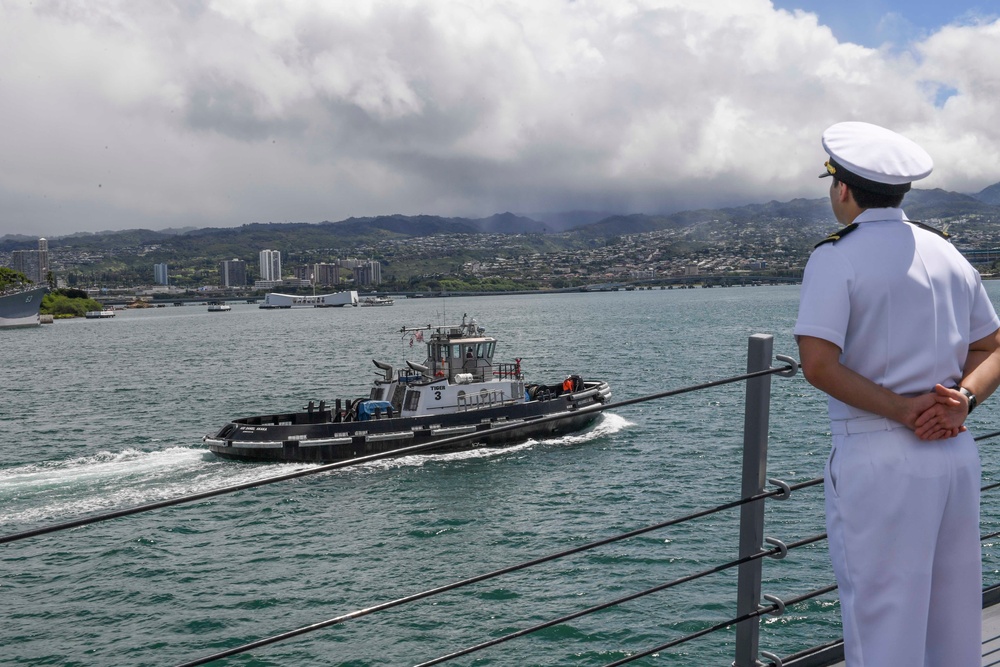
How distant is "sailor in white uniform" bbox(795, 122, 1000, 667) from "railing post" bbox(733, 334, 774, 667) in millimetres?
202

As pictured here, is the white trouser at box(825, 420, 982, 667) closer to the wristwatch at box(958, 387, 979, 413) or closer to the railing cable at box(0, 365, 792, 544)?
the wristwatch at box(958, 387, 979, 413)

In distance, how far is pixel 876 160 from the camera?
7.82 ft

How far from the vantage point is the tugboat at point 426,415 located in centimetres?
2677

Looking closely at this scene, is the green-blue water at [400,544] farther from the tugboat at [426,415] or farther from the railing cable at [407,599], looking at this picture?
the railing cable at [407,599]

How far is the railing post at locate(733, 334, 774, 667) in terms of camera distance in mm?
2549

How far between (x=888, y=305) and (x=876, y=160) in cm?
42

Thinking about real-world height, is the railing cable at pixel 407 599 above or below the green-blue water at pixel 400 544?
above

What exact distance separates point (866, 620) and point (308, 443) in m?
25.3

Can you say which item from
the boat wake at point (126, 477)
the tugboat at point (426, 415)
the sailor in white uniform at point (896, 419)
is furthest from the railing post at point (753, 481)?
the tugboat at point (426, 415)

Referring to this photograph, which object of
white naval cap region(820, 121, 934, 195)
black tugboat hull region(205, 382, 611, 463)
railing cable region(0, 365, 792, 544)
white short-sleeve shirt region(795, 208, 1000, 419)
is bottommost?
black tugboat hull region(205, 382, 611, 463)

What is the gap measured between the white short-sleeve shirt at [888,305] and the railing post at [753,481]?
0.22 meters

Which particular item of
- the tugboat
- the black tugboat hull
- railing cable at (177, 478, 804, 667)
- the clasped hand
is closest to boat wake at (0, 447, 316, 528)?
the black tugboat hull

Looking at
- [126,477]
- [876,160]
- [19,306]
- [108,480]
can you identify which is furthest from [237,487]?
[19,306]

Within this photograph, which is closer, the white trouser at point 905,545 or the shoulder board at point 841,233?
the white trouser at point 905,545
